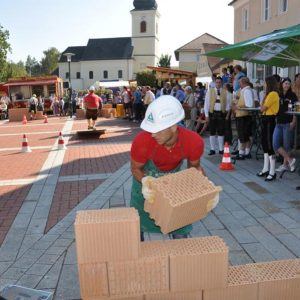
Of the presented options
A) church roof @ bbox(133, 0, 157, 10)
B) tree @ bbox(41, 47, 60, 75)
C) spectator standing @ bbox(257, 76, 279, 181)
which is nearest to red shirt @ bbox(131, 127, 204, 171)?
spectator standing @ bbox(257, 76, 279, 181)

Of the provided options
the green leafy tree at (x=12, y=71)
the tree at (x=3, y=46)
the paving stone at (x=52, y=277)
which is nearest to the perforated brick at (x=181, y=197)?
the paving stone at (x=52, y=277)

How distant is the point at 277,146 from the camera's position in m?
7.49

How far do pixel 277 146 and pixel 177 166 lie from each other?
14.9 feet

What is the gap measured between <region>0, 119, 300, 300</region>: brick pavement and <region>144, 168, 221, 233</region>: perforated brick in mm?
1292

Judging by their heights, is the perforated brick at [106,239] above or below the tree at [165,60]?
below

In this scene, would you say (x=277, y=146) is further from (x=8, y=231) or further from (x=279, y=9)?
(x=279, y=9)

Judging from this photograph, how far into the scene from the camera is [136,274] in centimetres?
275

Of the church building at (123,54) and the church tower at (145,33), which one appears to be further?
the church building at (123,54)

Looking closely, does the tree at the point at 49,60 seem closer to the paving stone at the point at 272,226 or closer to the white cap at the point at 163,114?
the paving stone at the point at 272,226

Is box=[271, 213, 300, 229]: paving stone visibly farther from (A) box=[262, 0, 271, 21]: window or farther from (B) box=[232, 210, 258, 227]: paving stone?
(A) box=[262, 0, 271, 21]: window

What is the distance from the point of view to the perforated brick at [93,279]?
8.98 ft

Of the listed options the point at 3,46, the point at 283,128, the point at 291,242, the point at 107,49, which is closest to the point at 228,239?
the point at 291,242

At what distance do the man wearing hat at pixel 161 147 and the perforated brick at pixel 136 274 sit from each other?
0.49m

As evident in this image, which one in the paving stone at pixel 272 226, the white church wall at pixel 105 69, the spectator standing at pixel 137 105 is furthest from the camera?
the white church wall at pixel 105 69
